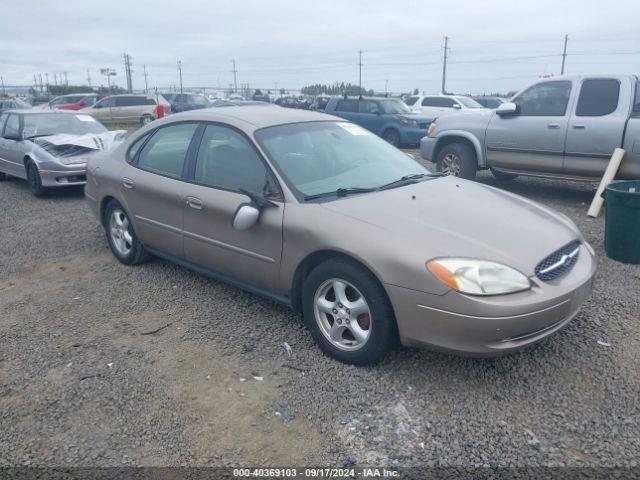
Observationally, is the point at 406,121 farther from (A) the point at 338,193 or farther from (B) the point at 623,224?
(A) the point at 338,193

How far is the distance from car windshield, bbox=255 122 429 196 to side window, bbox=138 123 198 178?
840 mm

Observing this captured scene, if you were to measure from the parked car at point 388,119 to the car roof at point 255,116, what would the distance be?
1139cm

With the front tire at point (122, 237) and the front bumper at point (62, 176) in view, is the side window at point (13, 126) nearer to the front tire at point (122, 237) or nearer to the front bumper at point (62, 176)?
the front bumper at point (62, 176)

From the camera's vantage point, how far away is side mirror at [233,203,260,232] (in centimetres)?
362

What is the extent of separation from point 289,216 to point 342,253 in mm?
491

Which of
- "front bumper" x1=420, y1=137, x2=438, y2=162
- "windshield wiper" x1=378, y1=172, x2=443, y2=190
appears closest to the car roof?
"windshield wiper" x1=378, y1=172, x2=443, y2=190

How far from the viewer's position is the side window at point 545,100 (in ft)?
25.7

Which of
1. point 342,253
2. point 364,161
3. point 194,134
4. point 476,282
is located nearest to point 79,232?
point 194,134

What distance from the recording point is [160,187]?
4.50m

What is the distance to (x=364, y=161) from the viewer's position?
422 centimetres

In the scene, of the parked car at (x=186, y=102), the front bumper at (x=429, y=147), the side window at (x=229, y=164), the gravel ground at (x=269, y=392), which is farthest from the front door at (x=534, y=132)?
the parked car at (x=186, y=102)

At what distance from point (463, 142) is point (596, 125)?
214 centimetres

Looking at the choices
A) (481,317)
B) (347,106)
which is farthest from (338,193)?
(347,106)

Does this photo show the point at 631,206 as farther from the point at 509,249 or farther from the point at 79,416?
the point at 79,416
